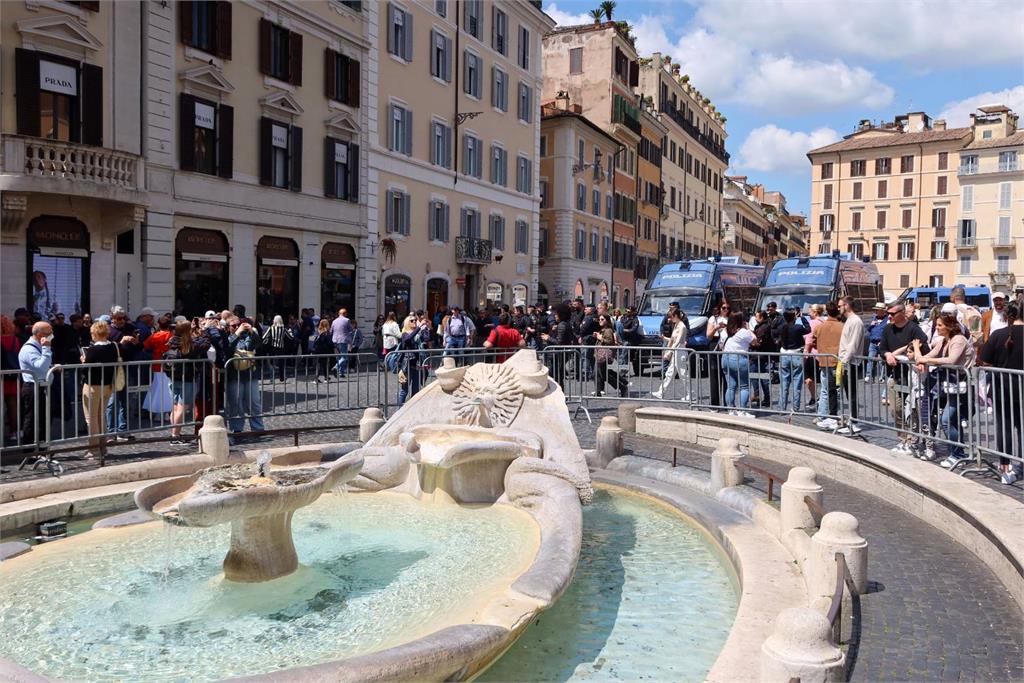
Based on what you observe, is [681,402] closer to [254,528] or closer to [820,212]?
[254,528]

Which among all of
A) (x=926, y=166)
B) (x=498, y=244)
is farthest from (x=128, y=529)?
(x=926, y=166)

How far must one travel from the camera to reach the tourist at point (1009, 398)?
23.9 ft

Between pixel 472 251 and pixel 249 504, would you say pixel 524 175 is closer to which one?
pixel 472 251

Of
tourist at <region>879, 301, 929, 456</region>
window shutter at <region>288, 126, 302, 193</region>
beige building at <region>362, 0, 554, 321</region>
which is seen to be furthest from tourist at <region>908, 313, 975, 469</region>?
beige building at <region>362, 0, 554, 321</region>

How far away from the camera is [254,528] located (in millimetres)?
5266

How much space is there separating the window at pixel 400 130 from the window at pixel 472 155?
4.17 metres

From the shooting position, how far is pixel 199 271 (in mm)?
21906

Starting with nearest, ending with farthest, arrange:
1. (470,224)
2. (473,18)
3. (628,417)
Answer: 1. (628,417)
2. (473,18)
3. (470,224)

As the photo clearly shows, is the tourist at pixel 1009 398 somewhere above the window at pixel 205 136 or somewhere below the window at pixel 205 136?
below

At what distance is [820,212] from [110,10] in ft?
241

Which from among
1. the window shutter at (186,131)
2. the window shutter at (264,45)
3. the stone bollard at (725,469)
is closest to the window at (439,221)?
the window shutter at (264,45)

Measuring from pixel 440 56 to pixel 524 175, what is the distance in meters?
8.41

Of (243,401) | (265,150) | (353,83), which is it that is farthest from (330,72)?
(243,401)

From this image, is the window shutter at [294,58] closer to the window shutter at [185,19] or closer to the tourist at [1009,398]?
the window shutter at [185,19]
